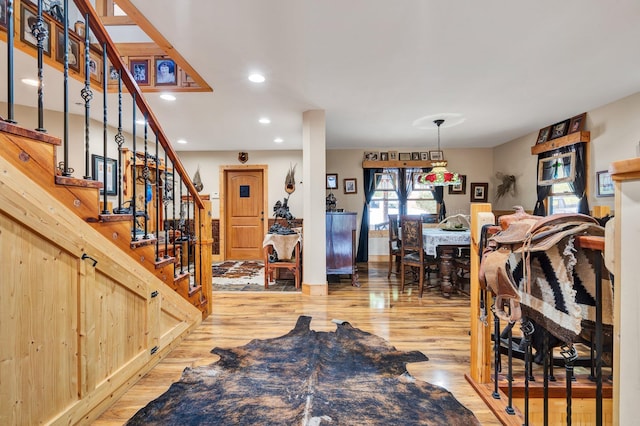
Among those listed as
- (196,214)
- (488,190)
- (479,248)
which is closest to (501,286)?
(479,248)

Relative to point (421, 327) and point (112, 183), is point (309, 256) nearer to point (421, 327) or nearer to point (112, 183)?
point (421, 327)

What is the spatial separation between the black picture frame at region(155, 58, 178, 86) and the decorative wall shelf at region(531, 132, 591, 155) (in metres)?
5.10

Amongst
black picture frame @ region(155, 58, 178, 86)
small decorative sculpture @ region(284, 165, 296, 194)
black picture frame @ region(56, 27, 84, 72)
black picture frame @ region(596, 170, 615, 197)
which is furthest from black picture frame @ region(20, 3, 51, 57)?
black picture frame @ region(596, 170, 615, 197)

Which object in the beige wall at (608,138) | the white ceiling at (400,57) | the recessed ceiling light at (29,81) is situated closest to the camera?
the white ceiling at (400,57)

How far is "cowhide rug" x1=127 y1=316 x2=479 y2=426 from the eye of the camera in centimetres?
146

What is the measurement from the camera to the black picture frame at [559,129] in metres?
Answer: 4.14

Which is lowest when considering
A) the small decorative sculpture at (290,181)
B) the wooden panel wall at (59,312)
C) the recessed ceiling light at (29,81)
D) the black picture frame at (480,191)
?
the wooden panel wall at (59,312)

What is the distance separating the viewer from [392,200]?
6148 millimetres

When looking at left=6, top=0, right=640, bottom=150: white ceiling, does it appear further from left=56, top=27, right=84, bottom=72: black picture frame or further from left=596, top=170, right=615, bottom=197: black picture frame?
left=596, top=170, right=615, bottom=197: black picture frame

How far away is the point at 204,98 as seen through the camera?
3.36 metres

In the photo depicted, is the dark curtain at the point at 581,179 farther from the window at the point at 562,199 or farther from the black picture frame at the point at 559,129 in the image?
the black picture frame at the point at 559,129

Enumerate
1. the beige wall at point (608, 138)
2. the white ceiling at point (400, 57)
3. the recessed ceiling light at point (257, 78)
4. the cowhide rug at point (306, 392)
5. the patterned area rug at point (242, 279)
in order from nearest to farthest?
the cowhide rug at point (306, 392)
the white ceiling at point (400, 57)
the recessed ceiling light at point (257, 78)
the beige wall at point (608, 138)
the patterned area rug at point (242, 279)

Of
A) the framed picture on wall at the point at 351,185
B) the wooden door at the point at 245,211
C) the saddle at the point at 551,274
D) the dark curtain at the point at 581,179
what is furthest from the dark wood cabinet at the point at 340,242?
the dark curtain at the point at 581,179

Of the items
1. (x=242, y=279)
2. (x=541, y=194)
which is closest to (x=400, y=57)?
(x=242, y=279)
